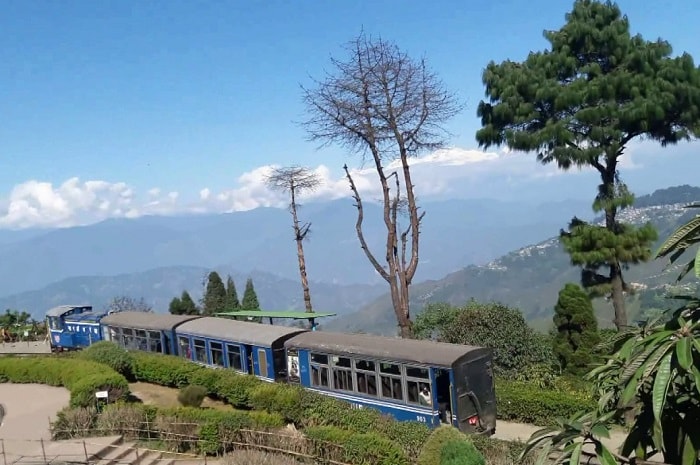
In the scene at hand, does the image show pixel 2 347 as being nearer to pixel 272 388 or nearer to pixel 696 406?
pixel 272 388

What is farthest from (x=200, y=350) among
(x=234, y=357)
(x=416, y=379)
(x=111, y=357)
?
(x=416, y=379)

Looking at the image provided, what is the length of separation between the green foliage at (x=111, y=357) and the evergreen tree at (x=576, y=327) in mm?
17237

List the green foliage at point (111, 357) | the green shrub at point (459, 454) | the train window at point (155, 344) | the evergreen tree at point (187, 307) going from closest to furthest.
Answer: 1. the green shrub at point (459, 454)
2. the green foliage at point (111, 357)
3. the train window at point (155, 344)
4. the evergreen tree at point (187, 307)

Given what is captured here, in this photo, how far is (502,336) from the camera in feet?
75.0

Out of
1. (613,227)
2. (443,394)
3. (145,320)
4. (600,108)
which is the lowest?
(443,394)

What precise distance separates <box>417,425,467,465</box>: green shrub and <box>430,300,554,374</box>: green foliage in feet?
32.4

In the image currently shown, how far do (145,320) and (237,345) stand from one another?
8947 mm

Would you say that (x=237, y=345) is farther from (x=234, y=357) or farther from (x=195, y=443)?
(x=195, y=443)

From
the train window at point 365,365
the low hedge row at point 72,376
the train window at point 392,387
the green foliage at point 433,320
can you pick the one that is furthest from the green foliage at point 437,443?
the green foliage at point 433,320

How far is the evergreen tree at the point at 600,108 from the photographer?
20.5 metres

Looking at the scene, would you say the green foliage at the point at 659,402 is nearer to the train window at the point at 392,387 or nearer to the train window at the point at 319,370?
the train window at the point at 392,387

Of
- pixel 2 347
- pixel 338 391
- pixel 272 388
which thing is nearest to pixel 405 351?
pixel 338 391

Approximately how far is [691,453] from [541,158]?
748 inches

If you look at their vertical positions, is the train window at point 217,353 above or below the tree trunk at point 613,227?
below
